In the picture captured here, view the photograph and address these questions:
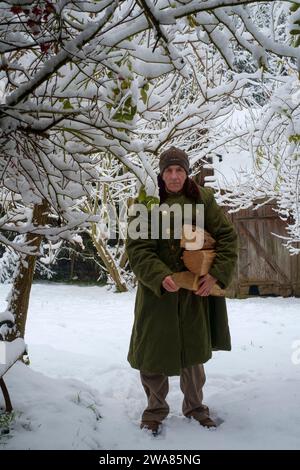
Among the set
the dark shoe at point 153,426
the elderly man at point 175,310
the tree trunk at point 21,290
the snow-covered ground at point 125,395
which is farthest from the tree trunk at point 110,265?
the dark shoe at point 153,426

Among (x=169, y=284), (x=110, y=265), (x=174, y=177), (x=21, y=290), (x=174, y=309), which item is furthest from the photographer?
(x=110, y=265)

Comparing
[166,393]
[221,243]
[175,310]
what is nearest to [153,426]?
[166,393]

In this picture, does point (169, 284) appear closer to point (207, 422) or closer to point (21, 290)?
point (207, 422)

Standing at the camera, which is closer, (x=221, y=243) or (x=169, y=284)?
(x=169, y=284)

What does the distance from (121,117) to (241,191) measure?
861 centimetres

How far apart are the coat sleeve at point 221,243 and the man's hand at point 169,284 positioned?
0.26 m

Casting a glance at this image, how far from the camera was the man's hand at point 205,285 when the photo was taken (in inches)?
108

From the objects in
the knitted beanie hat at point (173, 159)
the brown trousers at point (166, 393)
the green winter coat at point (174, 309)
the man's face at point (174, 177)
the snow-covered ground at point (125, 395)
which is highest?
the knitted beanie hat at point (173, 159)

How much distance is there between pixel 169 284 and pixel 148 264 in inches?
7.6

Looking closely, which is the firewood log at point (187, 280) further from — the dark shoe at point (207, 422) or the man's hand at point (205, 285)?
the dark shoe at point (207, 422)

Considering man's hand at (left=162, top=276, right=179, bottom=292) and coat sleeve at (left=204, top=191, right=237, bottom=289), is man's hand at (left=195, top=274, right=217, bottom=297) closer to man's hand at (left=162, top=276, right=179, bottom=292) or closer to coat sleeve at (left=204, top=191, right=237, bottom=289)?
coat sleeve at (left=204, top=191, right=237, bottom=289)

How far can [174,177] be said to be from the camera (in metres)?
2.89

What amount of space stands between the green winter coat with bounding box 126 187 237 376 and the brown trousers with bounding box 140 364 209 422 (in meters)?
0.12

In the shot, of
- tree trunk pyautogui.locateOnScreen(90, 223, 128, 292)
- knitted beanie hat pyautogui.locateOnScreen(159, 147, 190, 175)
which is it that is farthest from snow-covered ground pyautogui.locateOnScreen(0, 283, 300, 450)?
tree trunk pyautogui.locateOnScreen(90, 223, 128, 292)
